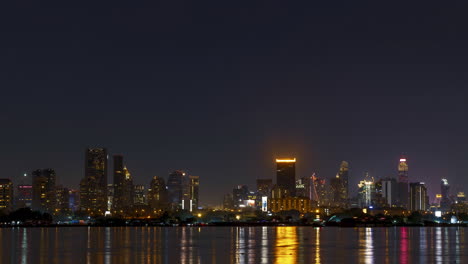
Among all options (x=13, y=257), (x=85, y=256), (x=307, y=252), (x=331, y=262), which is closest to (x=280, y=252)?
(x=307, y=252)

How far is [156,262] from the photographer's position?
73.3 meters

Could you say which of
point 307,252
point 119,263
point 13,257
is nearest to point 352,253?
point 307,252

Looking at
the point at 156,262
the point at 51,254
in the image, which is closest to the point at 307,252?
the point at 156,262

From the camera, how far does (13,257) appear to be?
82125 millimetres

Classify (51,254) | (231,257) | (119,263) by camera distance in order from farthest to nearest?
(51,254) → (231,257) → (119,263)

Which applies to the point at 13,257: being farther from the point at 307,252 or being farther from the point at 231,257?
the point at 307,252

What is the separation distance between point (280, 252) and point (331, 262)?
50.4 feet

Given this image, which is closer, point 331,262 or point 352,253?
point 331,262

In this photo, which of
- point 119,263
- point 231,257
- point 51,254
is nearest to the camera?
point 119,263

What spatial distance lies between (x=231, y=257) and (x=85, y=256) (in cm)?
1529

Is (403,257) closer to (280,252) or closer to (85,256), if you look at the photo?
(280,252)

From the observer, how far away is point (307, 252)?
3506 inches

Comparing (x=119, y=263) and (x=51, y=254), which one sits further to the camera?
(x=51, y=254)

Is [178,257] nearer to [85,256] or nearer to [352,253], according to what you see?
[85,256]
